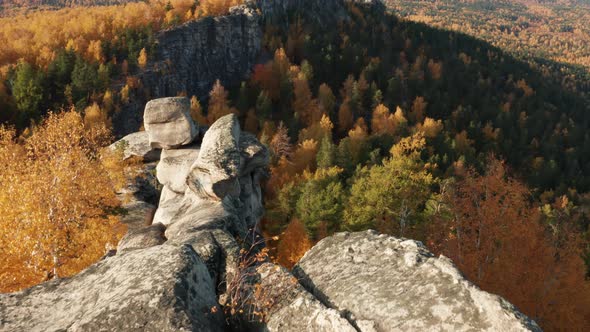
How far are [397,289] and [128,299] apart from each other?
478cm

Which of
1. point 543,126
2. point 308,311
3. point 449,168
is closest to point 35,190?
point 308,311

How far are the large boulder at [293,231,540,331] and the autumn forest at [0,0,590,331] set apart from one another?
4.87 m

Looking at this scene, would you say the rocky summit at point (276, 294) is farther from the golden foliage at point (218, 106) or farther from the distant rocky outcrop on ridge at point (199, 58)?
the distant rocky outcrop on ridge at point (199, 58)

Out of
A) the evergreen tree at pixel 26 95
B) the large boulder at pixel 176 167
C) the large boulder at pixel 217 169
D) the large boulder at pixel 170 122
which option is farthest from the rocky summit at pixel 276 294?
the evergreen tree at pixel 26 95

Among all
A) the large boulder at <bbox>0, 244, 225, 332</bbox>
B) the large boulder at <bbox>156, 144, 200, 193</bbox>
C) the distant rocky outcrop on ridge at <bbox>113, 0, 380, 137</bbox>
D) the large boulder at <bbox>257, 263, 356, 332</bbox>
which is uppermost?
the large boulder at <bbox>0, 244, 225, 332</bbox>

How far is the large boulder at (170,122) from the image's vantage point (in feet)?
93.7

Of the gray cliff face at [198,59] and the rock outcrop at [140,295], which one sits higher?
the rock outcrop at [140,295]

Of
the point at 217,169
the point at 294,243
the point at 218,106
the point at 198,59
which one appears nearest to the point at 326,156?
the point at 294,243

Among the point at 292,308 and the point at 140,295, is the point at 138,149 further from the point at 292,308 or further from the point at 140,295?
the point at 292,308

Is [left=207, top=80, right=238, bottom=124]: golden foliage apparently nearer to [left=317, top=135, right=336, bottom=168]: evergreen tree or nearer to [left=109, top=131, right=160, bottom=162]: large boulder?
[left=317, top=135, right=336, bottom=168]: evergreen tree

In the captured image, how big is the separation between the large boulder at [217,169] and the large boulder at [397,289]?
11047 millimetres

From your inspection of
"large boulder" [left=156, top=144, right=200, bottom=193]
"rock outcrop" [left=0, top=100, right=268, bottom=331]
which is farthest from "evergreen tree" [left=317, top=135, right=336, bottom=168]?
"rock outcrop" [left=0, top=100, right=268, bottom=331]

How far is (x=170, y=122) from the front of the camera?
94.4 ft

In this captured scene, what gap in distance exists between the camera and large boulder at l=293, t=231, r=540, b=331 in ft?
21.1
